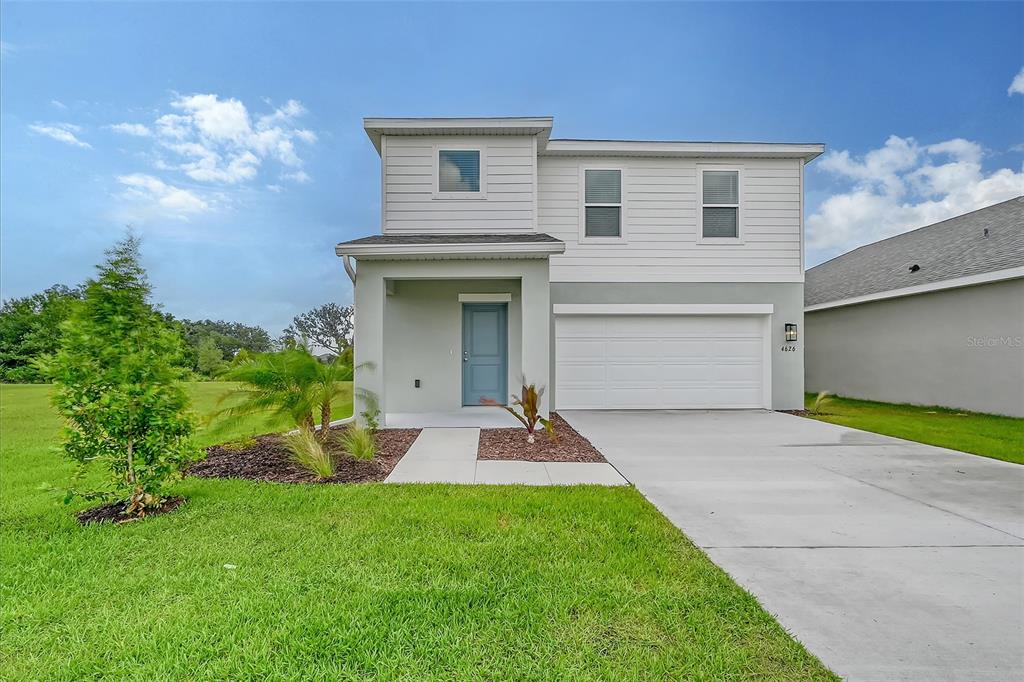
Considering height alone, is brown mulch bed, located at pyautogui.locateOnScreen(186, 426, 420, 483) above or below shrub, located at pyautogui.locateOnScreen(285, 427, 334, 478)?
below

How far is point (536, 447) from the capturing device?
616 cm

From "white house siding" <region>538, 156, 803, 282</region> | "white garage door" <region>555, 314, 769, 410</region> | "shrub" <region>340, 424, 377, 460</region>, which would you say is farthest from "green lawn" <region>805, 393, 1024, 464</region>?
"shrub" <region>340, 424, 377, 460</region>

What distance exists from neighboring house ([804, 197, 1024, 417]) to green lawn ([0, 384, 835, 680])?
1047 cm

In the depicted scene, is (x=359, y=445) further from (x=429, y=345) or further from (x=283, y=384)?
(x=429, y=345)

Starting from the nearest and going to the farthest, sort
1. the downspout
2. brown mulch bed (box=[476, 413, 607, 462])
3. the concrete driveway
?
the concrete driveway < brown mulch bed (box=[476, 413, 607, 462]) < the downspout

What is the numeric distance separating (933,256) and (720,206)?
6891mm

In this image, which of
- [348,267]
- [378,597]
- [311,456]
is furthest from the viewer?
[348,267]

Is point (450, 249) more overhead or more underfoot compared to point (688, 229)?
more underfoot

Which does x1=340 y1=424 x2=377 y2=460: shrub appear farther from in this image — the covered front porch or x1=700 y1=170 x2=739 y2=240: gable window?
x1=700 y1=170 x2=739 y2=240: gable window

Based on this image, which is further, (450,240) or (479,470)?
(450,240)

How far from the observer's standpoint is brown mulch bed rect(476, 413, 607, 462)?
566cm

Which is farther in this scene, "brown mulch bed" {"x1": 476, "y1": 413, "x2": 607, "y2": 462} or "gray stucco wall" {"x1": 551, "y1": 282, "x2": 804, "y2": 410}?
"gray stucco wall" {"x1": 551, "y1": 282, "x2": 804, "y2": 410}

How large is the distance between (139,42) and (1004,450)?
765 inches

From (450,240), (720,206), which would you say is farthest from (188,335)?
(720,206)
